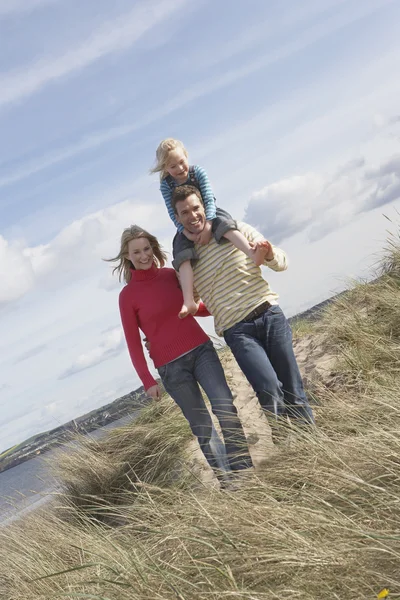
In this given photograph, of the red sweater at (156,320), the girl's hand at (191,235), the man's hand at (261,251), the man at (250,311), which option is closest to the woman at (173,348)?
the red sweater at (156,320)

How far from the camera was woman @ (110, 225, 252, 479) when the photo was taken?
385 cm

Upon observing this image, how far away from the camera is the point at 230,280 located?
376 cm

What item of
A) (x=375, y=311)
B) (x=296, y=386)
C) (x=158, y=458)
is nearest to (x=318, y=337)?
(x=375, y=311)

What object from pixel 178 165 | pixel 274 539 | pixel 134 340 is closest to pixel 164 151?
pixel 178 165

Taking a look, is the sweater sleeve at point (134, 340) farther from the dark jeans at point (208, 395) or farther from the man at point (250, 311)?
the man at point (250, 311)

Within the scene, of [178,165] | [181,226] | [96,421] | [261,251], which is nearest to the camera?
[261,251]

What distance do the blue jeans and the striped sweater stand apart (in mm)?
80

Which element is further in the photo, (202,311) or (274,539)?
(202,311)

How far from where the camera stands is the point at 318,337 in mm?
7078

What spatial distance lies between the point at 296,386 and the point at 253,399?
274 centimetres

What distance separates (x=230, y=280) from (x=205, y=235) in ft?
1.04

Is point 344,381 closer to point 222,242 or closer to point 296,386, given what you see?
point 296,386

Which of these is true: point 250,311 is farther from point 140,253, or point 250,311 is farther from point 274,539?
point 274,539

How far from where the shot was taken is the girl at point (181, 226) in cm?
373
